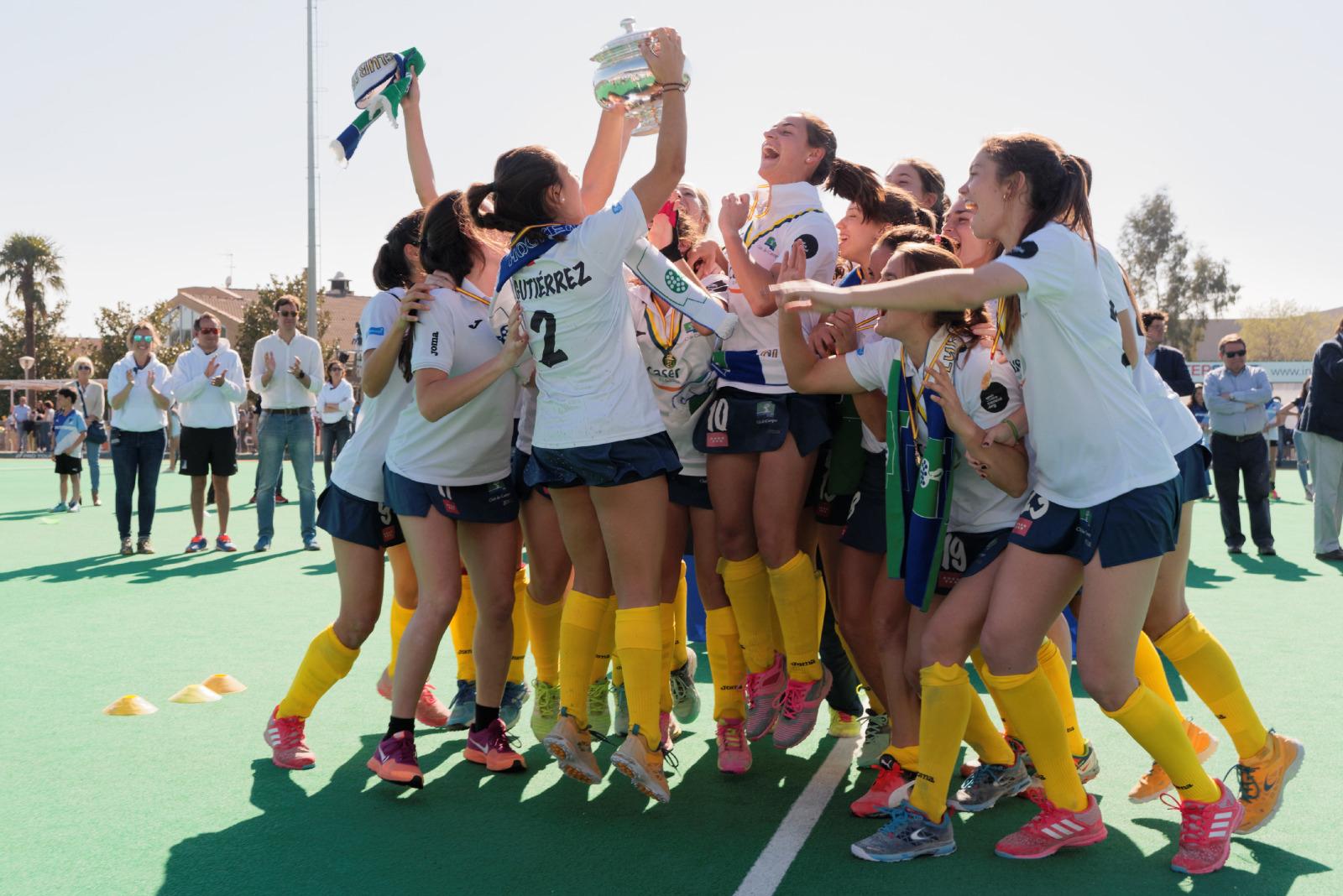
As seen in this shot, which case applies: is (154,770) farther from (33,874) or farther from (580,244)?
(580,244)

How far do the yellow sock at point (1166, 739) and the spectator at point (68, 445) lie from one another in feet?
50.1

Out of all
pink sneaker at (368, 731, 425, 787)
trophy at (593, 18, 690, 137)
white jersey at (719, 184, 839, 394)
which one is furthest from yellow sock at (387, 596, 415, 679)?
trophy at (593, 18, 690, 137)

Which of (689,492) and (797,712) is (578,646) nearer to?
(689,492)

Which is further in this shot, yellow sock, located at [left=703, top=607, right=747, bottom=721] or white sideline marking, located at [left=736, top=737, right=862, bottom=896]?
yellow sock, located at [left=703, top=607, right=747, bottom=721]

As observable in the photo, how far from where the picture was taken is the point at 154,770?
14.2 feet

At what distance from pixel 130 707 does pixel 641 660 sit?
8.86 feet

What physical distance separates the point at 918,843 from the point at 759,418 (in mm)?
1575

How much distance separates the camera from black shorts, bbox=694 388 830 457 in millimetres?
4176

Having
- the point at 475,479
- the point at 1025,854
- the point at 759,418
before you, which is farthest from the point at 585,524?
the point at 1025,854

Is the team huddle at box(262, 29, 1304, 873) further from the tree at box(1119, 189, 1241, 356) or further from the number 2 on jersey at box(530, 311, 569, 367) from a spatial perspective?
the tree at box(1119, 189, 1241, 356)

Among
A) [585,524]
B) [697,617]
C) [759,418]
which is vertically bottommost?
[697,617]

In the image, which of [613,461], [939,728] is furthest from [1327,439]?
[613,461]

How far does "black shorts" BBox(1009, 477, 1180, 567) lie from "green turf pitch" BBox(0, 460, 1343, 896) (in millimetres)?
982

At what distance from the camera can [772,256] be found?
416 centimetres
